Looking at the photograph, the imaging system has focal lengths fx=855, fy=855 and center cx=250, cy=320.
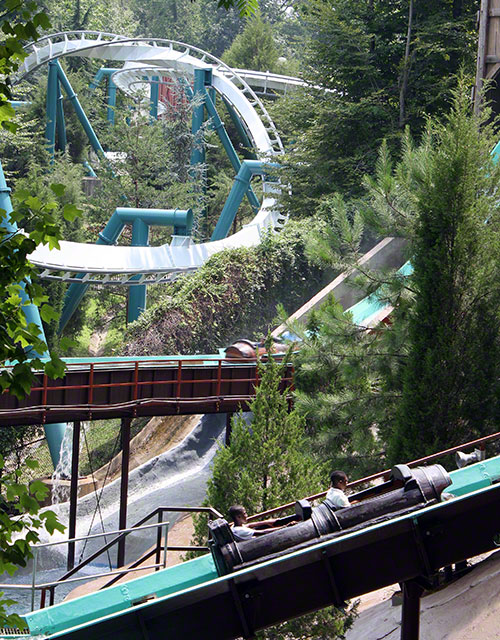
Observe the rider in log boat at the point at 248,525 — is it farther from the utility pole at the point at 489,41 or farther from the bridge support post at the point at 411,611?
the utility pole at the point at 489,41

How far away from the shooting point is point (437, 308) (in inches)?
381

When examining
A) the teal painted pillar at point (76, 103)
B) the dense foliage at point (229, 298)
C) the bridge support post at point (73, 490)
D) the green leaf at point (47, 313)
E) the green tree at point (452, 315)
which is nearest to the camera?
the green leaf at point (47, 313)

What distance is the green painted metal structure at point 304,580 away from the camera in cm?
569

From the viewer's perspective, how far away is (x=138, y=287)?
25.1 m

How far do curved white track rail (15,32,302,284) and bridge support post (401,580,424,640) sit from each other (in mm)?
15775

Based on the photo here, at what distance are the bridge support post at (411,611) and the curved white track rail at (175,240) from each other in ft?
51.8

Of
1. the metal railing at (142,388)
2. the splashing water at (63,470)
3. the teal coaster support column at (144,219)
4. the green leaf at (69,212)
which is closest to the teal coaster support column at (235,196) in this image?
the teal coaster support column at (144,219)

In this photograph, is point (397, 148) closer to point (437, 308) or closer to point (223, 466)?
point (437, 308)

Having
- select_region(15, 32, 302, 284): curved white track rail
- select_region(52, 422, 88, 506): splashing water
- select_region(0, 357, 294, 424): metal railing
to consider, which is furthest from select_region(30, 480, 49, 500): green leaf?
select_region(15, 32, 302, 284): curved white track rail

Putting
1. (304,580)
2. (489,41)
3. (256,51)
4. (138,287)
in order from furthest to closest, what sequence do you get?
(256,51) < (138,287) < (489,41) < (304,580)

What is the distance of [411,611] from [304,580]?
3.06 feet

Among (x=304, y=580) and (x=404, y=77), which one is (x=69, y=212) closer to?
(x=304, y=580)

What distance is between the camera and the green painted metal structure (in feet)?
18.7

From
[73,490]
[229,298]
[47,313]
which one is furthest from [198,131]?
[47,313]
